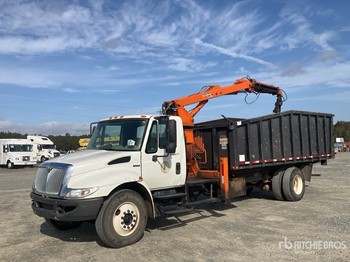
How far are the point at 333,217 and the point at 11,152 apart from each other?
32410 millimetres

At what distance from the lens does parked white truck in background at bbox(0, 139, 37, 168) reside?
34.2 meters

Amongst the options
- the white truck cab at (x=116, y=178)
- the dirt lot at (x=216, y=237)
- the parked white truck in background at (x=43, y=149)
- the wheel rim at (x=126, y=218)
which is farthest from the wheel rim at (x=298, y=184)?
the parked white truck in background at (x=43, y=149)

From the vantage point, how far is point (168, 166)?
7.81 m

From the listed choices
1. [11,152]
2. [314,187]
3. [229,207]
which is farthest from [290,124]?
[11,152]

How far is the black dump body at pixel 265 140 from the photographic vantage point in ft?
31.0

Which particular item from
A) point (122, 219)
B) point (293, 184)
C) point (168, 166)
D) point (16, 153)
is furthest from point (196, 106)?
point (16, 153)

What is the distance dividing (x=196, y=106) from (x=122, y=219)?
4884 millimetres

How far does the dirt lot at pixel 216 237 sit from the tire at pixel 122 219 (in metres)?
0.19

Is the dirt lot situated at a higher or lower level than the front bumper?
lower

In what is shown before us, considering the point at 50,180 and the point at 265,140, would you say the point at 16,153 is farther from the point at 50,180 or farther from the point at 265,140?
the point at 50,180

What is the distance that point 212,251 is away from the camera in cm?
627

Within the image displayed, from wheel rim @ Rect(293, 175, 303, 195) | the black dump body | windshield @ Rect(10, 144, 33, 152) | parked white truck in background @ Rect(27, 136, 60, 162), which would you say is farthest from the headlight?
parked white truck in background @ Rect(27, 136, 60, 162)

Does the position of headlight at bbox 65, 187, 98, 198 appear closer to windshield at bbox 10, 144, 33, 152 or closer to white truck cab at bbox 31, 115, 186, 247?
white truck cab at bbox 31, 115, 186, 247

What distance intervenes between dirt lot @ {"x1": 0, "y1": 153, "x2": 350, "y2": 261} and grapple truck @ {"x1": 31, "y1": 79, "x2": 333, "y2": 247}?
0.44 metres
